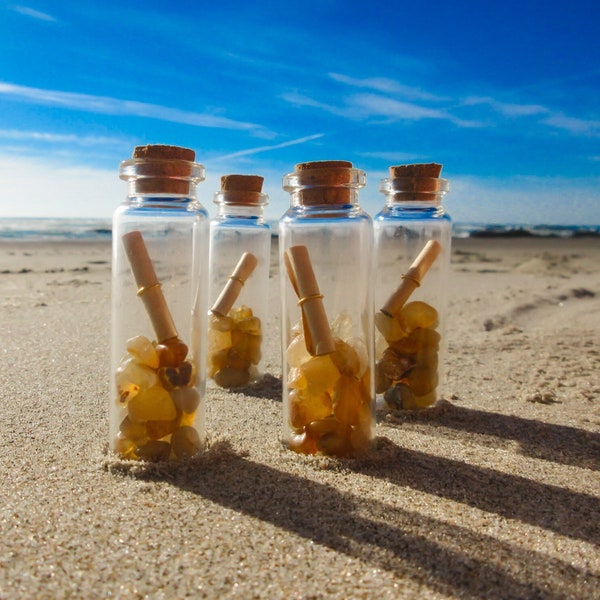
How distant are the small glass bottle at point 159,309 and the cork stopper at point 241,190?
83cm

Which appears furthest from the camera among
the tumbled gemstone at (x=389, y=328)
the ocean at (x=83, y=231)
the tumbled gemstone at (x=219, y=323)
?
the ocean at (x=83, y=231)

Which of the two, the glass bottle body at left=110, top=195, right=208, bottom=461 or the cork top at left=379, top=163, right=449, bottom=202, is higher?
the cork top at left=379, top=163, right=449, bottom=202

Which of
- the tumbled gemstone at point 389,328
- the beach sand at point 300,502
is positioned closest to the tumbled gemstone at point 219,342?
the beach sand at point 300,502

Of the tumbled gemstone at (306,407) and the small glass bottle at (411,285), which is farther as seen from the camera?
the small glass bottle at (411,285)

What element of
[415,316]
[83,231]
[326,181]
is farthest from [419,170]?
[83,231]

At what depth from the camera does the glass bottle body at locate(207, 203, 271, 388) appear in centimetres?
246

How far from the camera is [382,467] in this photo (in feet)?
5.45

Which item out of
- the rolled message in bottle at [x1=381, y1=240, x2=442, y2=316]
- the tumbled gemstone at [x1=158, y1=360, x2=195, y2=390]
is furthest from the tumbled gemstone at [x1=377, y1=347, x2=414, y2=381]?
the tumbled gemstone at [x1=158, y1=360, x2=195, y2=390]

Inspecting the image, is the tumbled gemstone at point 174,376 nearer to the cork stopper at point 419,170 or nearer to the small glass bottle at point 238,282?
the small glass bottle at point 238,282

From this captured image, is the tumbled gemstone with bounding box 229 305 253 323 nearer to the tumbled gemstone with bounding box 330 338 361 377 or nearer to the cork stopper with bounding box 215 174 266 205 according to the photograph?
the cork stopper with bounding box 215 174 266 205

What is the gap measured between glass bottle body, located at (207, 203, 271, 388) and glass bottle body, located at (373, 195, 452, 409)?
531mm

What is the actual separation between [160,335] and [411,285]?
→ 90cm

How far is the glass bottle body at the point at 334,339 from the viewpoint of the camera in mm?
1660

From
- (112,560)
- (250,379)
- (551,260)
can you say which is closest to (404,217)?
(250,379)
